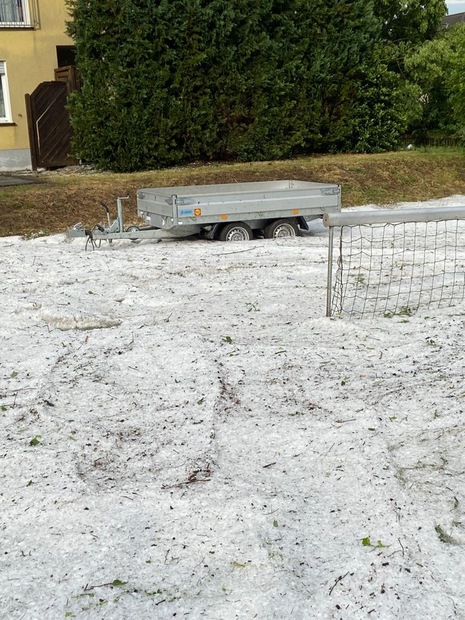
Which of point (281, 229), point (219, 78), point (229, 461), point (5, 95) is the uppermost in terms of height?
point (219, 78)

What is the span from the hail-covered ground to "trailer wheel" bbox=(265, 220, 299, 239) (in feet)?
14.0

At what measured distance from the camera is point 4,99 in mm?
22344

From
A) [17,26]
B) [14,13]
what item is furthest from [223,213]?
[14,13]

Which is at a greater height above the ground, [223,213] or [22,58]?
[22,58]

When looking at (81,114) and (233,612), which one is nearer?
(233,612)

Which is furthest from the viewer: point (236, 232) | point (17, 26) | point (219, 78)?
point (17, 26)

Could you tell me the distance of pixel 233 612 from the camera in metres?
3.55

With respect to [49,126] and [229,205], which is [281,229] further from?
[49,126]

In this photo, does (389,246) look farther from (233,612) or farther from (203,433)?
(233,612)

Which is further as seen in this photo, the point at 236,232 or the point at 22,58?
the point at 22,58

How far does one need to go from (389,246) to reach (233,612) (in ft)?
30.2

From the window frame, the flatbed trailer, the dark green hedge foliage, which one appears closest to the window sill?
the window frame

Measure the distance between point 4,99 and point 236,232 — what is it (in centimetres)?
1244

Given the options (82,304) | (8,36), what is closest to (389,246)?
(82,304)
